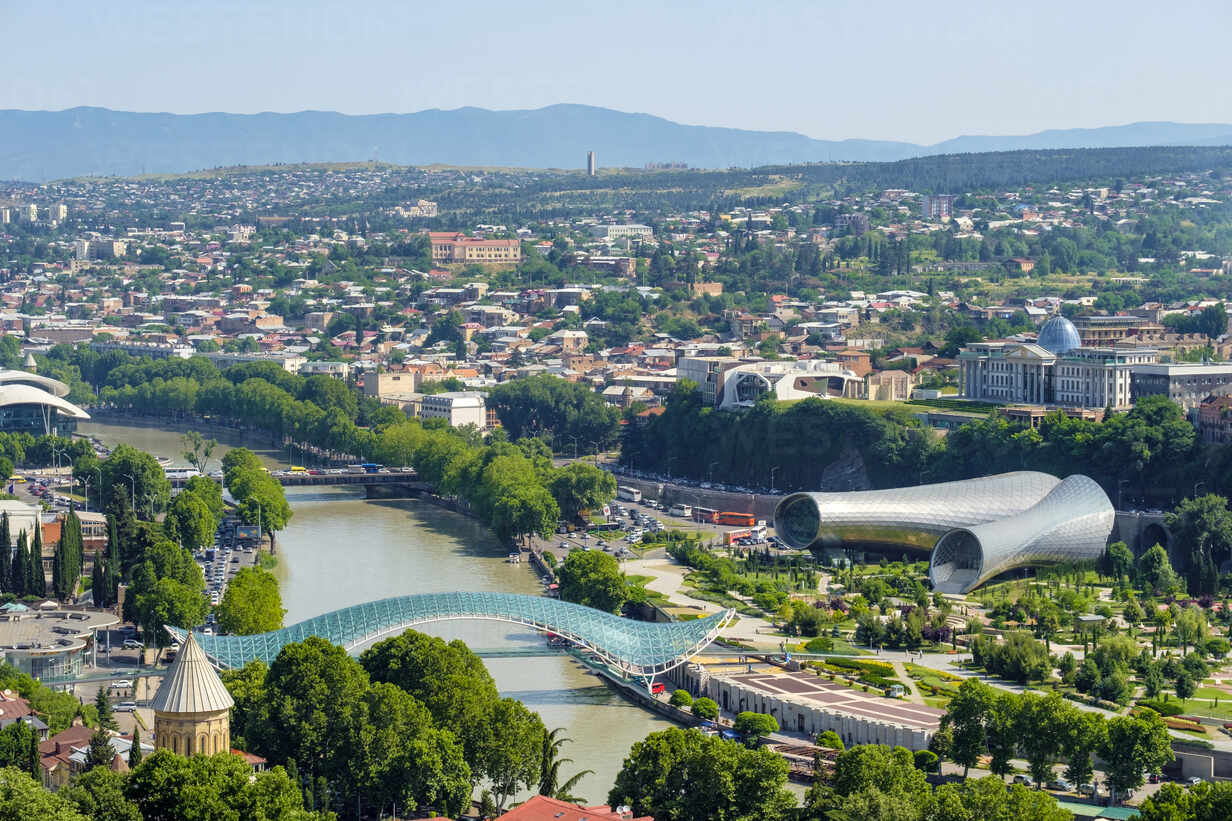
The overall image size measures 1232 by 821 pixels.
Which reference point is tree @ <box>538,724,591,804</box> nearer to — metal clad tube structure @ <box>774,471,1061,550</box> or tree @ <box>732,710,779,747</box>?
tree @ <box>732,710,779,747</box>

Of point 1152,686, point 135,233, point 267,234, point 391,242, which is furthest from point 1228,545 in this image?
point 135,233

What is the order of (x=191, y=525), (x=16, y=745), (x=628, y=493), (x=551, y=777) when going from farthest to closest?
(x=628, y=493), (x=191, y=525), (x=551, y=777), (x=16, y=745)

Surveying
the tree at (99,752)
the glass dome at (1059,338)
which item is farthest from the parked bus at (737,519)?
the tree at (99,752)

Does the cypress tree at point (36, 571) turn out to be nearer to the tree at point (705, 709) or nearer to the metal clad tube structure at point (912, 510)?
the tree at point (705, 709)

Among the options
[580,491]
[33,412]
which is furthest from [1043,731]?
[33,412]

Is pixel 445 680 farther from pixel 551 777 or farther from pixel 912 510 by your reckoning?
pixel 912 510
